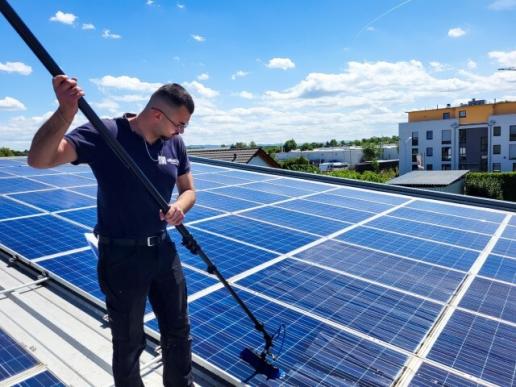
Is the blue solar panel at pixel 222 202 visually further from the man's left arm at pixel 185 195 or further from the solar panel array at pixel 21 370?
the solar panel array at pixel 21 370

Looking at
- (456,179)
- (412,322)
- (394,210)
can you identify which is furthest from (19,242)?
(456,179)

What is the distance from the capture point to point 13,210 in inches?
282

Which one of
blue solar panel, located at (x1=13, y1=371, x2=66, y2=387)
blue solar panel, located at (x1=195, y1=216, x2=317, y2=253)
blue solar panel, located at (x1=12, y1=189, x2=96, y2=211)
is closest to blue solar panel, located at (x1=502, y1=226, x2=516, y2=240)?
blue solar panel, located at (x1=195, y1=216, x2=317, y2=253)

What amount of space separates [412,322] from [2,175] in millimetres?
11093

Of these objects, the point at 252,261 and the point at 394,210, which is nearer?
the point at 252,261

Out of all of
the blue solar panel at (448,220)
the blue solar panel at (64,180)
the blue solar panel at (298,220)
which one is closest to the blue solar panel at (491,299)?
the blue solar panel at (298,220)

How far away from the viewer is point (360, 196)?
1034 cm

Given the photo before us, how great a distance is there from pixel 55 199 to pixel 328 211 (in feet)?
18.1

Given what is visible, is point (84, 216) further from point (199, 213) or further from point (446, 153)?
point (446, 153)

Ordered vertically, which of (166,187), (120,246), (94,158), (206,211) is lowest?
(206,211)

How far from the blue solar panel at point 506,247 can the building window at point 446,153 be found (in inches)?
2285

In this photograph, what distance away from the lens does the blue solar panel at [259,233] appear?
234 inches

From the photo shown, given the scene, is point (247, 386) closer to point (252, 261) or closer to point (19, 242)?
point (252, 261)

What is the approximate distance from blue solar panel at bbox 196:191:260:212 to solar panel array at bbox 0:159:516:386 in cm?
4
